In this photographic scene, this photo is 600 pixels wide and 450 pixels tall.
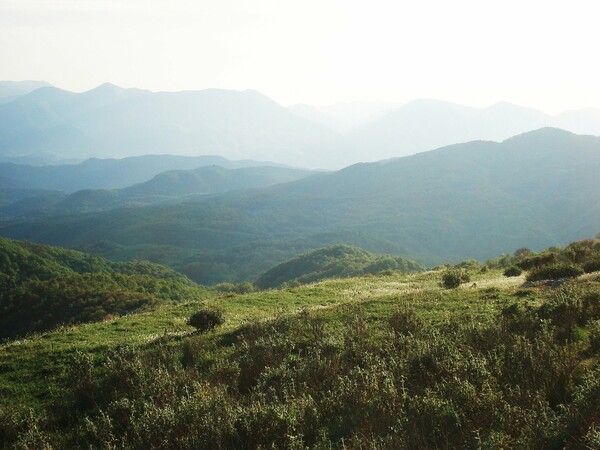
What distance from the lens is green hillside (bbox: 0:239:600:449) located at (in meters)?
7.69

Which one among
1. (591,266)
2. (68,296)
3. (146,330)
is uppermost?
(591,266)

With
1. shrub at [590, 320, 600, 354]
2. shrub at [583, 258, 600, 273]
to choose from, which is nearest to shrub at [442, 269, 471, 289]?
shrub at [583, 258, 600, 273]

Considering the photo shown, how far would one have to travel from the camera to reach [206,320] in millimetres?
21125

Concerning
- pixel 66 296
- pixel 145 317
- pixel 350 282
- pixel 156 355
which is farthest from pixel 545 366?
pixel 66 296

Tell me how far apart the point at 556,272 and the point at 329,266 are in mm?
133420

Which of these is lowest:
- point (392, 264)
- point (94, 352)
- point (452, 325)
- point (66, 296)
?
point (392, 264)

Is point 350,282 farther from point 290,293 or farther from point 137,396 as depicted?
point 137,396

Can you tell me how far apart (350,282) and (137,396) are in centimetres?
2798

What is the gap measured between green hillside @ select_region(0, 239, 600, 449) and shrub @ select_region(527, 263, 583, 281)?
280 inches

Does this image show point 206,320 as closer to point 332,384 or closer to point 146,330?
point 146,330

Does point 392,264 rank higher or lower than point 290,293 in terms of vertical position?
lower

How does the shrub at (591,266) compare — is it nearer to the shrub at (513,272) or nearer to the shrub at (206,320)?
the shrub at (513,272)

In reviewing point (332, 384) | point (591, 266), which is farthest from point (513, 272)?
point (332, 384)

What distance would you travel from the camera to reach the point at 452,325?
14531 mm
